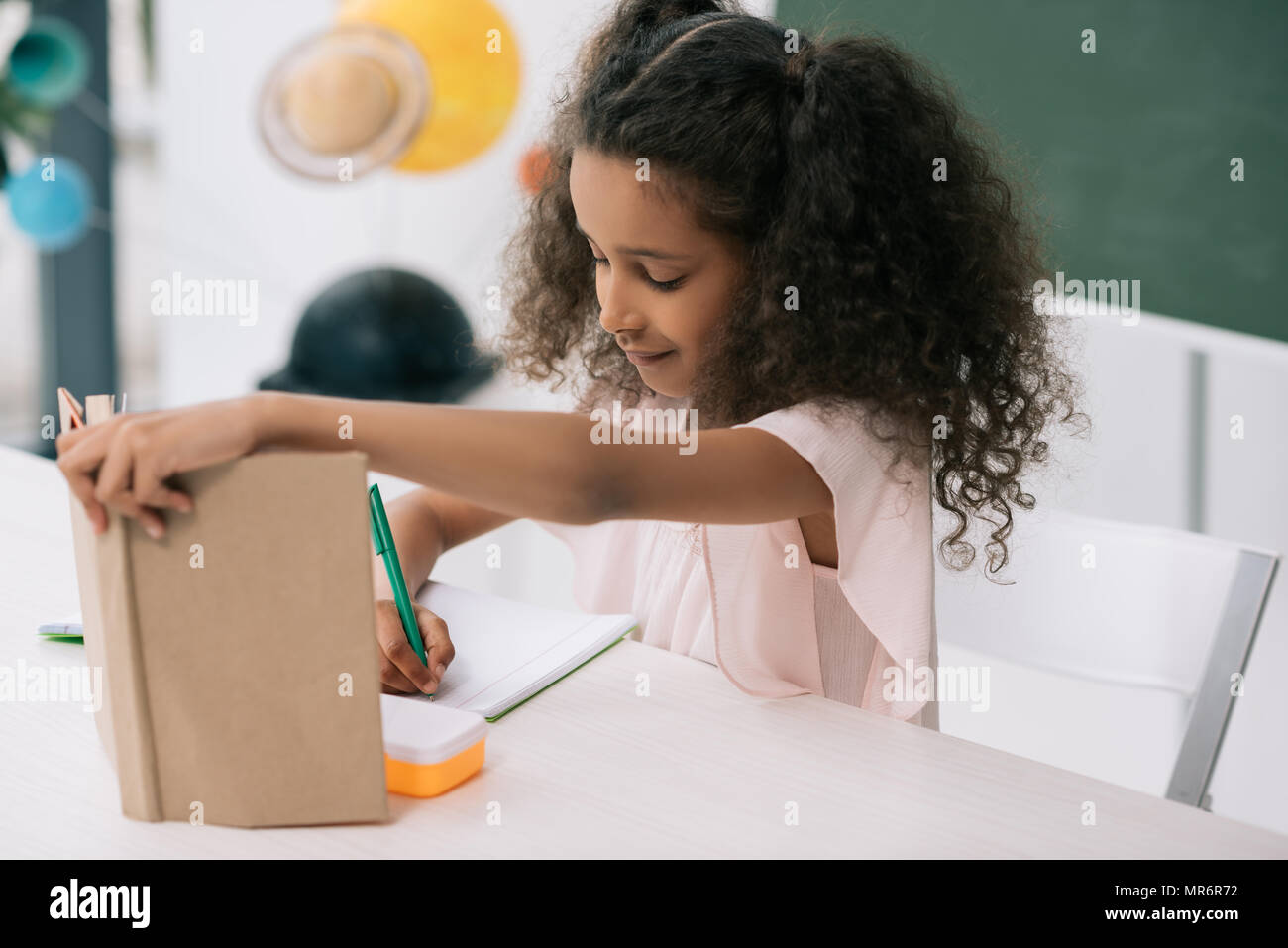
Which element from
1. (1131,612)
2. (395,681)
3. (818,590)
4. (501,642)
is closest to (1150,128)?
(1131,612)

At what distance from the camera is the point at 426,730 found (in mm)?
756

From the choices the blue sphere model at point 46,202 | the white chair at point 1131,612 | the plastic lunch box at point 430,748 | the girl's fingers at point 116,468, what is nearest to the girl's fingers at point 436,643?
the plastic lunch box at point 430,748

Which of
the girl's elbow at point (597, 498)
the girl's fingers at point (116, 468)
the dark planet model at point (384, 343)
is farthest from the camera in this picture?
the dark planet model at point (384, 343)

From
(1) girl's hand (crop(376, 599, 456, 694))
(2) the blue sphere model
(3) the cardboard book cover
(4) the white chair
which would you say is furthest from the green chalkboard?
(2) the blue sphere model

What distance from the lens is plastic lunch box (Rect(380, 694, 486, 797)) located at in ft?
2.41

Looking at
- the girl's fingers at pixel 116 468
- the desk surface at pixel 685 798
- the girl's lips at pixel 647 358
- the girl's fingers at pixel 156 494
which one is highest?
the girl's lips at pixel 647 358

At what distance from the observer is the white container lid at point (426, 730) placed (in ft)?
2.41

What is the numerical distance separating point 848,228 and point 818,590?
1.09 ft

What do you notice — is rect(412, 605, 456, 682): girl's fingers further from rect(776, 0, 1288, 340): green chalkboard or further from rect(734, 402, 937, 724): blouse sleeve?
rect(776, 0, 1288, 340): green chalkboard

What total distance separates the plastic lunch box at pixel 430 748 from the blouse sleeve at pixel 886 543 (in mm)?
314

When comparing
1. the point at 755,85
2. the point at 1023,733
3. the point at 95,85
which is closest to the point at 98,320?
the point at 95,85

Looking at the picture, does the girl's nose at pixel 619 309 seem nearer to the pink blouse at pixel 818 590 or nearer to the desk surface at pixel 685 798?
the pink blouse at pixel 818 590

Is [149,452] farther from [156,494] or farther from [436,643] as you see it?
[436,643]

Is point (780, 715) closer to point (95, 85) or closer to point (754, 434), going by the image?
point (754, 434)
